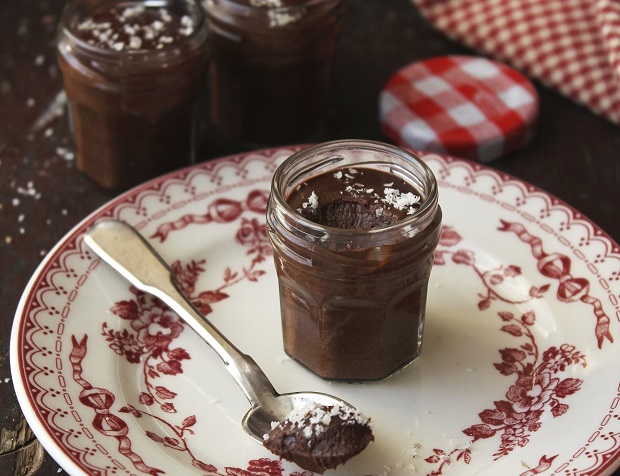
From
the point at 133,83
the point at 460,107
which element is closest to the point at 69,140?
the point at 133,83

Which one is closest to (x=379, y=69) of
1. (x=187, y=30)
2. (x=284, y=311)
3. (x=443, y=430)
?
(x=187, y=30)

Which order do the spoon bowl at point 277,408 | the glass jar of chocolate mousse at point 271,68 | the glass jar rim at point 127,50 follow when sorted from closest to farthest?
1. the spoon bowl at point 277,408
2. the glass jar rim at point 127,50
3. the glass jar of chocolate mousse at point 271,68

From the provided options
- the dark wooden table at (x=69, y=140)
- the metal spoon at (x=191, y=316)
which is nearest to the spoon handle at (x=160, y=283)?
the metal spoon at (x=191, y=316)

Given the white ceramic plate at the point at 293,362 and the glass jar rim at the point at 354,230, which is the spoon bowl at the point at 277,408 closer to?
the white ceramic plate at the point at 293,362

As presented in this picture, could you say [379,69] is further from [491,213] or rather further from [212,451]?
[212,451]

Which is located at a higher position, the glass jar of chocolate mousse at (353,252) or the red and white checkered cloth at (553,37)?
the glass jar of chocolate mousse at (353,252)

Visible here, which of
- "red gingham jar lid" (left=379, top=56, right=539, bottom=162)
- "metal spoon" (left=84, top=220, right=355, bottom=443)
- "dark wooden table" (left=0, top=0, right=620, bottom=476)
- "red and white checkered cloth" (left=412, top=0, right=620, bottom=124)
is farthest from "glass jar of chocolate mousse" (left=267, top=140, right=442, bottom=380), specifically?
"red and white checkered cloth" (left=412, top=0, right=620, bottom=124)

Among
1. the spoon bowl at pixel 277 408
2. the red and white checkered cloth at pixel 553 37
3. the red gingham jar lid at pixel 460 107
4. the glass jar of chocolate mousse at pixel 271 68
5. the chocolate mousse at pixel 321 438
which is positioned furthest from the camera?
the red and white checkered cloth at pixel 553 37
